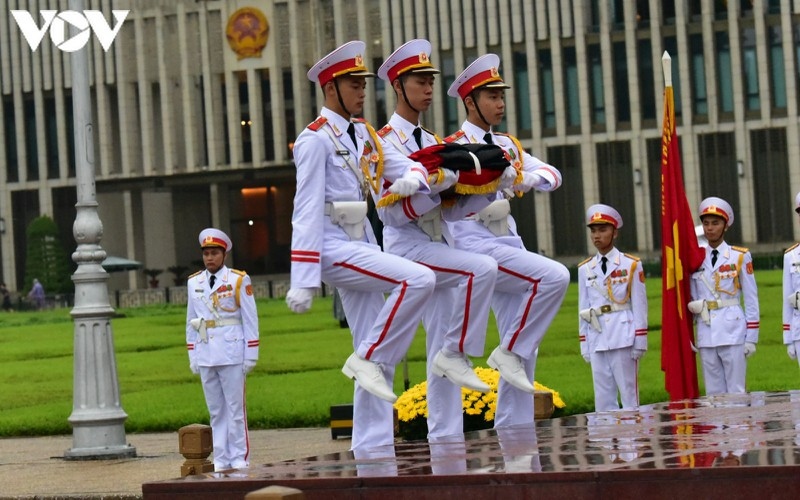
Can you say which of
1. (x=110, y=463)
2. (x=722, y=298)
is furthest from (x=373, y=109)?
(x=722, y=298)

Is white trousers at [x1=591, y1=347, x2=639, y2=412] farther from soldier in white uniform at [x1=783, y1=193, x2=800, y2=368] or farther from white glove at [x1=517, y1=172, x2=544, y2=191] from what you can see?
white glove at [x1=517, y1=172, x2=544, y2=191]

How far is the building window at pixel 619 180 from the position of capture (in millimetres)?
54250

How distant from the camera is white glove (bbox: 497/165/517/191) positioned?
8531mm

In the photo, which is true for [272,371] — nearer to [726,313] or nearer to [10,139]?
[726,313]

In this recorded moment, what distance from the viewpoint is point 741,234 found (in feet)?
172

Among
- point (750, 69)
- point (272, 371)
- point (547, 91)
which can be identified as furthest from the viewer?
point (547, 91)

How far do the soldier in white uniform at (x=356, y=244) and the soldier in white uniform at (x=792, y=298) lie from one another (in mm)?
6223

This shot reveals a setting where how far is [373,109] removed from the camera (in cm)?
5681

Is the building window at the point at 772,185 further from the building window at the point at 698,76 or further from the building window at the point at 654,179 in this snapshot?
the building window at the point at 654,179

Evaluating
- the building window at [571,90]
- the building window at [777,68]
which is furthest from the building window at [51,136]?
the building window at [777,68]

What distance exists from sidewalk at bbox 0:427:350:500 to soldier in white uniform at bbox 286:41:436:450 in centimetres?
375

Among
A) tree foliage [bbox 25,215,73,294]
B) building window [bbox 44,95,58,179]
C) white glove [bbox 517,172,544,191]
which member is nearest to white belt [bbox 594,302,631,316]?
white glove [bbox 517,172,544,191]

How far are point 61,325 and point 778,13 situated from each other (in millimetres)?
25755

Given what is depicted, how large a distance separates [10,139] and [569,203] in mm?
22632
